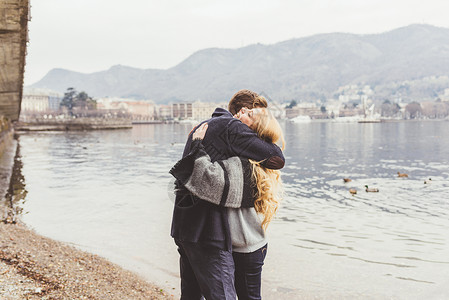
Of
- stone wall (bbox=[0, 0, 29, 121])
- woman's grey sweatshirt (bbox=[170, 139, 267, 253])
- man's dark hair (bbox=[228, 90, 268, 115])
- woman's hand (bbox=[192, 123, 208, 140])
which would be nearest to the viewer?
woman's grey sweatshirt (bbox=[170, 139, 267, 253])

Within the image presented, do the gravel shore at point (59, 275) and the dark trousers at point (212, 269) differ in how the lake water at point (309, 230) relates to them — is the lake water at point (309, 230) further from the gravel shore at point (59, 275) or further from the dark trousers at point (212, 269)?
the dark trousers at point (212, 269)

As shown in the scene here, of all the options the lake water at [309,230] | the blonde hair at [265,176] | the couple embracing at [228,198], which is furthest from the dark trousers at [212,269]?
the lake water at [309,230]

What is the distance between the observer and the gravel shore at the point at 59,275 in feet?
18.2

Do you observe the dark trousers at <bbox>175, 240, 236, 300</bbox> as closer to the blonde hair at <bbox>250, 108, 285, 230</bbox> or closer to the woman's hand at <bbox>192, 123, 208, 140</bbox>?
the blonde hair at <bbox>250, 108, 285, 230</bbox>

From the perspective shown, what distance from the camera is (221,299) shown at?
10.4 ft

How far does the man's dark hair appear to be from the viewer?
3.44 metres

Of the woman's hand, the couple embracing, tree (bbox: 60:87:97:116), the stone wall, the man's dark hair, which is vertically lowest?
the couple embracing

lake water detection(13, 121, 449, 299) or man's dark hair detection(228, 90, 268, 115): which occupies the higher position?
man's dark hair detection(228, 90, 268, 115)

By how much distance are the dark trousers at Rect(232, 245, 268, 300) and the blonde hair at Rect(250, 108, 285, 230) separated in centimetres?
26

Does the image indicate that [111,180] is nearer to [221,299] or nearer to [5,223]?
[5,223]

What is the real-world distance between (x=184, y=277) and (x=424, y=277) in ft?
23.0

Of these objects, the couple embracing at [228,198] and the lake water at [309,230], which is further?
the lake water at [309,230]

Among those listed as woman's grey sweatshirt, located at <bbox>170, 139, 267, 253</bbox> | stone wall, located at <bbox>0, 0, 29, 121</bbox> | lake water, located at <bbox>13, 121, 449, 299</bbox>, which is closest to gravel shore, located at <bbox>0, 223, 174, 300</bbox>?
lake water, located at <bbox>13, 121, 449, 299</bbox>

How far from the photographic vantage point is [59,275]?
6.45 metres
